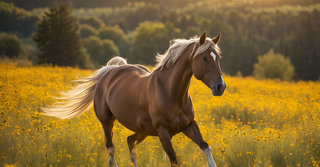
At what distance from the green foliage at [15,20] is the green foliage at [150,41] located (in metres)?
25.4

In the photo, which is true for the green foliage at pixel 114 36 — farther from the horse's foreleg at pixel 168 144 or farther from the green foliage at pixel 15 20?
the horse's foreleg at pixel 168 144

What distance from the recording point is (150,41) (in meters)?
61.0

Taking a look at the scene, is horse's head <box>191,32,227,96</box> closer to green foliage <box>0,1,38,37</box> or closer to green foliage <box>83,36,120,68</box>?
green foliage <box>0,1,38,37</box>

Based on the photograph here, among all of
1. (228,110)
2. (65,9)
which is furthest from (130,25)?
(228,110)

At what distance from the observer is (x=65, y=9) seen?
117 feet

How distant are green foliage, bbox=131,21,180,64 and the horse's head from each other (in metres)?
55.1

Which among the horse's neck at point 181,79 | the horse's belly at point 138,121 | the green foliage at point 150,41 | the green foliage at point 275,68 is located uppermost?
the horse's neck at point 181,79

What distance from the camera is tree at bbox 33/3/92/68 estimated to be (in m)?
33.6

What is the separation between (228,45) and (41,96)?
180ft

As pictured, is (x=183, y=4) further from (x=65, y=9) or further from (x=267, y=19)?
(x=65, y=9)

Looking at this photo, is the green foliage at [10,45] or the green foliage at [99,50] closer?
the green foliage at [10,45]

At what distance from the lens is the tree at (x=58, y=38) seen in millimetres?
33562

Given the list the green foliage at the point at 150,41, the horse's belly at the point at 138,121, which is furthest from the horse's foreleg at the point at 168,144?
the green foliage at the point at 150,41

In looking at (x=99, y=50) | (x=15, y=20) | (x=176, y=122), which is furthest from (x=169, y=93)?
(x=15, y=20)
